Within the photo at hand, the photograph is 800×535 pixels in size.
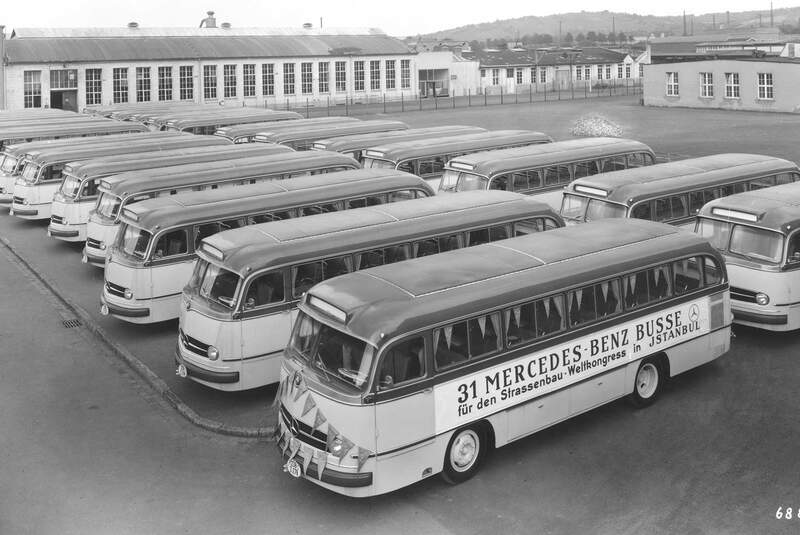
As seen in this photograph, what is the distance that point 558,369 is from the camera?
36.6 ft

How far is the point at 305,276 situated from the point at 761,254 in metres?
7.72

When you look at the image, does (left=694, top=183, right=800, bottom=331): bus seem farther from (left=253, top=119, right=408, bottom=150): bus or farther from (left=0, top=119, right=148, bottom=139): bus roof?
(left=0, top=119, right=148, bottom=139): bus roof

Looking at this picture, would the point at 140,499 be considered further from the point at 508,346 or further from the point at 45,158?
the point at 45,158

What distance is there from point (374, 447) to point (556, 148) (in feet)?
52.3

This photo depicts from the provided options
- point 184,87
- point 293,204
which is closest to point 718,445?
point 293,204

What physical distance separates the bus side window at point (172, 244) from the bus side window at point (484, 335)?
7461 millimetres

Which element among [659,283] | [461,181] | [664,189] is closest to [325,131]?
[461,181]

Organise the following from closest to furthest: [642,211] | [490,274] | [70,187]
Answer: [490,274], [642,211], [70,187]

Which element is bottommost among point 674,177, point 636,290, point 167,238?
point 636,290

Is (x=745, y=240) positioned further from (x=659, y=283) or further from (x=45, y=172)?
(x=45, y=172)

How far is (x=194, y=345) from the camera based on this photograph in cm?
1305

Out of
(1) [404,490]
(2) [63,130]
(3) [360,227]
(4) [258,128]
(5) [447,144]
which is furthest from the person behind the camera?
(2) [63,130]

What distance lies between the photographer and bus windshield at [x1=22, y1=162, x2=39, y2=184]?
26672 mm

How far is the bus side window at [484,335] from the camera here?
10344 millimetres
